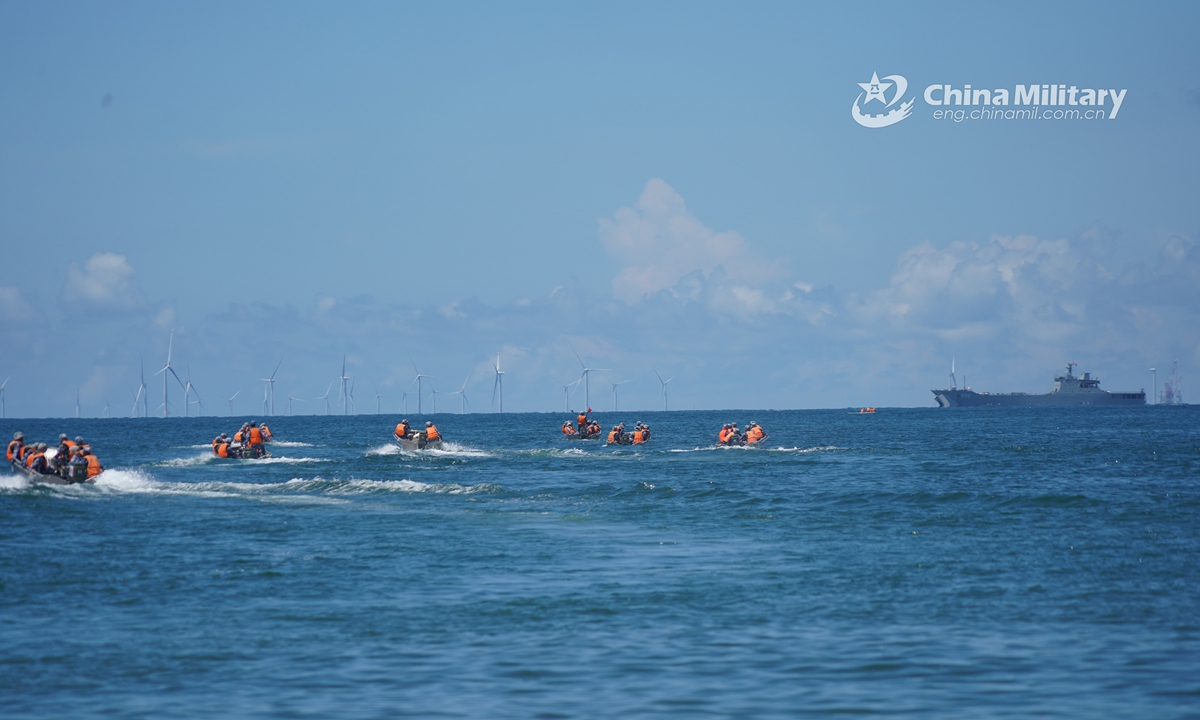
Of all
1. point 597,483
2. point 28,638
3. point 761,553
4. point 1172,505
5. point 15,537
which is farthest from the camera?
point 597,483

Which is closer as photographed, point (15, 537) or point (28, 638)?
point (28, 638)

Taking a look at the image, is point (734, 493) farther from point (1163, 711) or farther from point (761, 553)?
point (1163, 711)

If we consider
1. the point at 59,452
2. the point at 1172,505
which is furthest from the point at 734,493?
the point at 59,452

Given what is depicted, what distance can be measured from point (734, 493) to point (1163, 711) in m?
30.0

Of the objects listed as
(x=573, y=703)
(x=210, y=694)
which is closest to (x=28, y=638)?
(x=210, y=694)

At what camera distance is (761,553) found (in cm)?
2875

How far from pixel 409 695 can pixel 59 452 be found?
118 ft

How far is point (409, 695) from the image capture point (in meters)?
15.9

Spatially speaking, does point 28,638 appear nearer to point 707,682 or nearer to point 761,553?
point 707,682

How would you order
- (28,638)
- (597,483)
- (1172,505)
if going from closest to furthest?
(28,638) < (1172,505) < (597,483)

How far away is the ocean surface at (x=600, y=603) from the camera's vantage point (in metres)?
15.9

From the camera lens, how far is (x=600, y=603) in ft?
72.5

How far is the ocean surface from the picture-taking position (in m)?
15.9

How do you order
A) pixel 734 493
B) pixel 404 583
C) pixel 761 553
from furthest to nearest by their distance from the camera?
pixel 734 493
pixel 761 553
pixel 404 583
